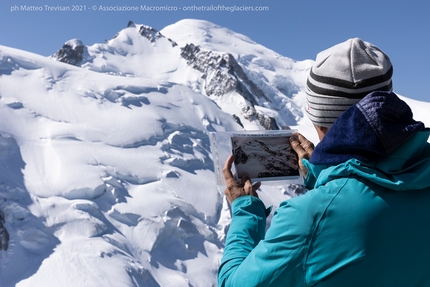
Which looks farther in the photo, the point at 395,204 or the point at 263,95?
the point at 263,95

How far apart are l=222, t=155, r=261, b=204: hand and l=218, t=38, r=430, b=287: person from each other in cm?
34

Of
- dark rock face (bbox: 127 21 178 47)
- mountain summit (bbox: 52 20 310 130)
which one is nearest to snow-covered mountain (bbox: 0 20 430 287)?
mountain summit (bbox: 52 20 310 130)

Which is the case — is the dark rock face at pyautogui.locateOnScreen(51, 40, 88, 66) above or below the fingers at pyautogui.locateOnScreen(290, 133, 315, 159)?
below

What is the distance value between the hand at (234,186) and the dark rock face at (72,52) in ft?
120

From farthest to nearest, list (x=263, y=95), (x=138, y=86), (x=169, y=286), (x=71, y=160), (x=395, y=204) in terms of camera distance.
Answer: (x=263, y=95) < (x=138, y=86) < (x=71, y=160) < (x=169, y=286) < (x=395, y=204)

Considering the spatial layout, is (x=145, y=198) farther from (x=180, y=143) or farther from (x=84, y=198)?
(x=180, y=143)

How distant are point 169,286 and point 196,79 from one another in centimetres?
3406

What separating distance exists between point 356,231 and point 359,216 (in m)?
0.04

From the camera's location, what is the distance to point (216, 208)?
12422 millimetres

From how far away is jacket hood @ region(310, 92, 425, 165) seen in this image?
1.23 metres

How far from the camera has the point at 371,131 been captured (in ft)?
4.07

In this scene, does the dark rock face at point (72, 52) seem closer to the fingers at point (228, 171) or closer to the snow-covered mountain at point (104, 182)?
the snow-covered mountain at point (104, 182)

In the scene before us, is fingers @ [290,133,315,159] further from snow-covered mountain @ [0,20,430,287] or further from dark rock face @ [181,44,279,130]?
dark rock face @ [181,44,279,130]

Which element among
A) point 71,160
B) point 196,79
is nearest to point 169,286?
point 71,160
